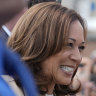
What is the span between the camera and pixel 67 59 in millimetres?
2602

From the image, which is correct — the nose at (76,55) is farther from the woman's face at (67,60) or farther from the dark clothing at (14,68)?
the dark clothing at (14,68)

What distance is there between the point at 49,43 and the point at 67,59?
180 mm

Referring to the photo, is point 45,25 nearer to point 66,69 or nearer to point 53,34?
point 53,34

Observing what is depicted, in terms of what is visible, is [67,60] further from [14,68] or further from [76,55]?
[14,68]

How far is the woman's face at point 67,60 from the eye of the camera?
255 centimetres

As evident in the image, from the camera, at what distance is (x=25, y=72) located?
4.33 ft

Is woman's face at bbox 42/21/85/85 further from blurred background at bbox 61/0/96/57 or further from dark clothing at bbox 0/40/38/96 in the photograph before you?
blurred background at bbox 61/0/96/57

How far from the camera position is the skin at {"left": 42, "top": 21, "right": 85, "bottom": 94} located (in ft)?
8.38

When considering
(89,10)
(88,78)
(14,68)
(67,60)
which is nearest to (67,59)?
(67,60)

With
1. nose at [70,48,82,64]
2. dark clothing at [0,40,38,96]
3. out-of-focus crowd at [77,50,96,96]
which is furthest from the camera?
out-of-focus crowd at [77,50,96,96]

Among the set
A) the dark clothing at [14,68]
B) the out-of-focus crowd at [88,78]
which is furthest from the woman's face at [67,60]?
the out-of-focus crowd at [88,78]

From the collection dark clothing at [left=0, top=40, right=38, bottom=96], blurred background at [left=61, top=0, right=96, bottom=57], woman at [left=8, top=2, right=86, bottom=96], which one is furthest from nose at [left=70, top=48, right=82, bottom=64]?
blurred background at [left=61, top=0, right=96, bottom=57]

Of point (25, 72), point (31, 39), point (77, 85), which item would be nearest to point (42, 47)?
point (31, 39)

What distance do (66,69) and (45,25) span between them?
29 centimetres
